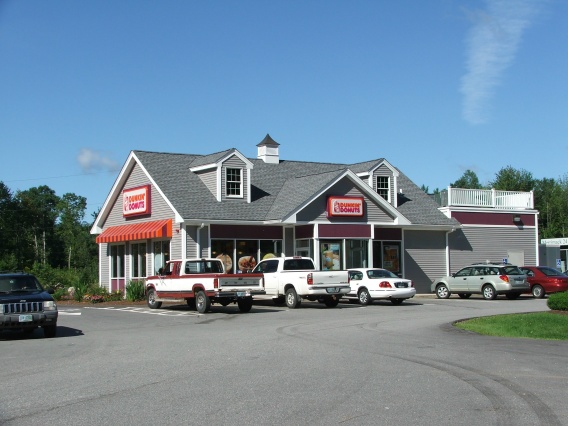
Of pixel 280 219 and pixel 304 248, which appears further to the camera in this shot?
pixel 304 248

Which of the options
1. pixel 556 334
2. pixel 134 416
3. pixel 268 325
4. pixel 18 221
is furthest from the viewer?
pixel 18 221

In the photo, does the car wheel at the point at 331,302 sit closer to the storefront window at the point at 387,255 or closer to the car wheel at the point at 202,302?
the car wheel at the point at 202,302

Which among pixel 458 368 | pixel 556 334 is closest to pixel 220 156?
pixel 556 334

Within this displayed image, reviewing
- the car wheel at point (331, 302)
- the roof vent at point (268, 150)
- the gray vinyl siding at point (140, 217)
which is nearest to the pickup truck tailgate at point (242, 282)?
the car wheel at point (331, 302)

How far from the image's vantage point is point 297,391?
33.0 feet

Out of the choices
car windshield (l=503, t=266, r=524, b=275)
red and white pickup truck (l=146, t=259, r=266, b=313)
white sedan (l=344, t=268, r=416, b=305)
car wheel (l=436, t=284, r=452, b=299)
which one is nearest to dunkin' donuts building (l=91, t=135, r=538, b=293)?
car wheel (l=436, t=284, r=452, b=299)

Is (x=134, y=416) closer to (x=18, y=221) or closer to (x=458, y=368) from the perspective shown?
(x=458, y=368)

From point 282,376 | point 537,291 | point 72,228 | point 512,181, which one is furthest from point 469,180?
point 282,376

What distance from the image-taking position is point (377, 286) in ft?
99.3

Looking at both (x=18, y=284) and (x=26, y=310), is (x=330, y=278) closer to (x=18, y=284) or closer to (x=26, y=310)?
(x=18, y=284)

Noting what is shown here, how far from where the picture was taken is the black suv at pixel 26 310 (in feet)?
57.8

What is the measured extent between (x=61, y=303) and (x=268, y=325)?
17.5 meters

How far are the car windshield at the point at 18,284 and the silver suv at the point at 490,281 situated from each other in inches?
838

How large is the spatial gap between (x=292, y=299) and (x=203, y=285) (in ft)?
13.9
